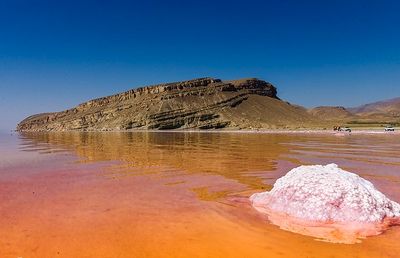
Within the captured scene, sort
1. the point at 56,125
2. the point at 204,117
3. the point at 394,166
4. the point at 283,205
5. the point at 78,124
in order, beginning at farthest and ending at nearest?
1. the point at 56,125
2. the point at 78,124
3. the point at 204,117
4. the point at 394,166
5. the point at 283,205

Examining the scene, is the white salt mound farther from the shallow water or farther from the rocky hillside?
the rocky hillside

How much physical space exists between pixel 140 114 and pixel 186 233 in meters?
143

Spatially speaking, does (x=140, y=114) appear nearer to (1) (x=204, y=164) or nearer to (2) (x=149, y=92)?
(2) (x=149, y=92)

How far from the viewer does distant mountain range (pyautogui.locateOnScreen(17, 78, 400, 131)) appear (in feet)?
443

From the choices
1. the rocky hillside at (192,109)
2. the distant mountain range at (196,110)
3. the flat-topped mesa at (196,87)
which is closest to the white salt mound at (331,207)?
the distant mountain range at (196,110)

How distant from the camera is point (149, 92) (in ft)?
572

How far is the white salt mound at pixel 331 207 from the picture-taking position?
7.18m

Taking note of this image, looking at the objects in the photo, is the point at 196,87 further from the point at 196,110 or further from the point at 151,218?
the point at 151,218

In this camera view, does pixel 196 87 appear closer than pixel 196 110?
No

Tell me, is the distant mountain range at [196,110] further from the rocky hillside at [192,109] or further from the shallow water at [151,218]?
the shallow water at [151,218]

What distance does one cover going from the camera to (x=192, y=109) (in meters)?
145

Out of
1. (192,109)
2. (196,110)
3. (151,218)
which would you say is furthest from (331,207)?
(192,109)

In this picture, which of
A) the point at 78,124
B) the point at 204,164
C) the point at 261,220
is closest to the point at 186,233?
the point at 261,220

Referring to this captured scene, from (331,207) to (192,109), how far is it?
13731cm
